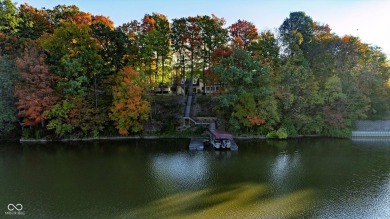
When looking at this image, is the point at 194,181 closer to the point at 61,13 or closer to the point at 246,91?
the point at 246,91

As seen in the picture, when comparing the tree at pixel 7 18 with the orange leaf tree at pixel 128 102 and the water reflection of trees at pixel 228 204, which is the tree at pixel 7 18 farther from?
the water reflection of trees at pixel 228 204

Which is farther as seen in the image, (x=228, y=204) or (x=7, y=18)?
(x=7, y=18)

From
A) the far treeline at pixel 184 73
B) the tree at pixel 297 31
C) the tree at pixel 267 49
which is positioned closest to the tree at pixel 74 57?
the far treeline at pixel 184 73

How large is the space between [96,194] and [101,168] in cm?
480

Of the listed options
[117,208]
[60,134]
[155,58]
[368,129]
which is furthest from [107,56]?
[368,129]

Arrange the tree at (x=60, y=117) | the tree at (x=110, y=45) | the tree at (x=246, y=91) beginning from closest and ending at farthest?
the tree at (x=60, y=117) < the tree at (x=246, y=91) < the tree at (x=110, y=45)

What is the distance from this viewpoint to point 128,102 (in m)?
27.3

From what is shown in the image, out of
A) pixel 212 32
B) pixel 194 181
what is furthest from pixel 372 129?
pixel 194 181

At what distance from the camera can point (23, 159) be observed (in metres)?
21.5

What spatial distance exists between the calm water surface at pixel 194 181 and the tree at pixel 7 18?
1543 cm

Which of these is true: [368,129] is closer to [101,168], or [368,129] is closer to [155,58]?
[155,58]

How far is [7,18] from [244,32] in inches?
1157

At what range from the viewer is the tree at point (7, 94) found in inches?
1053

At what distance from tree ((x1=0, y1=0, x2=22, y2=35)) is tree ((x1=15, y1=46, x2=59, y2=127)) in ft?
28.2
